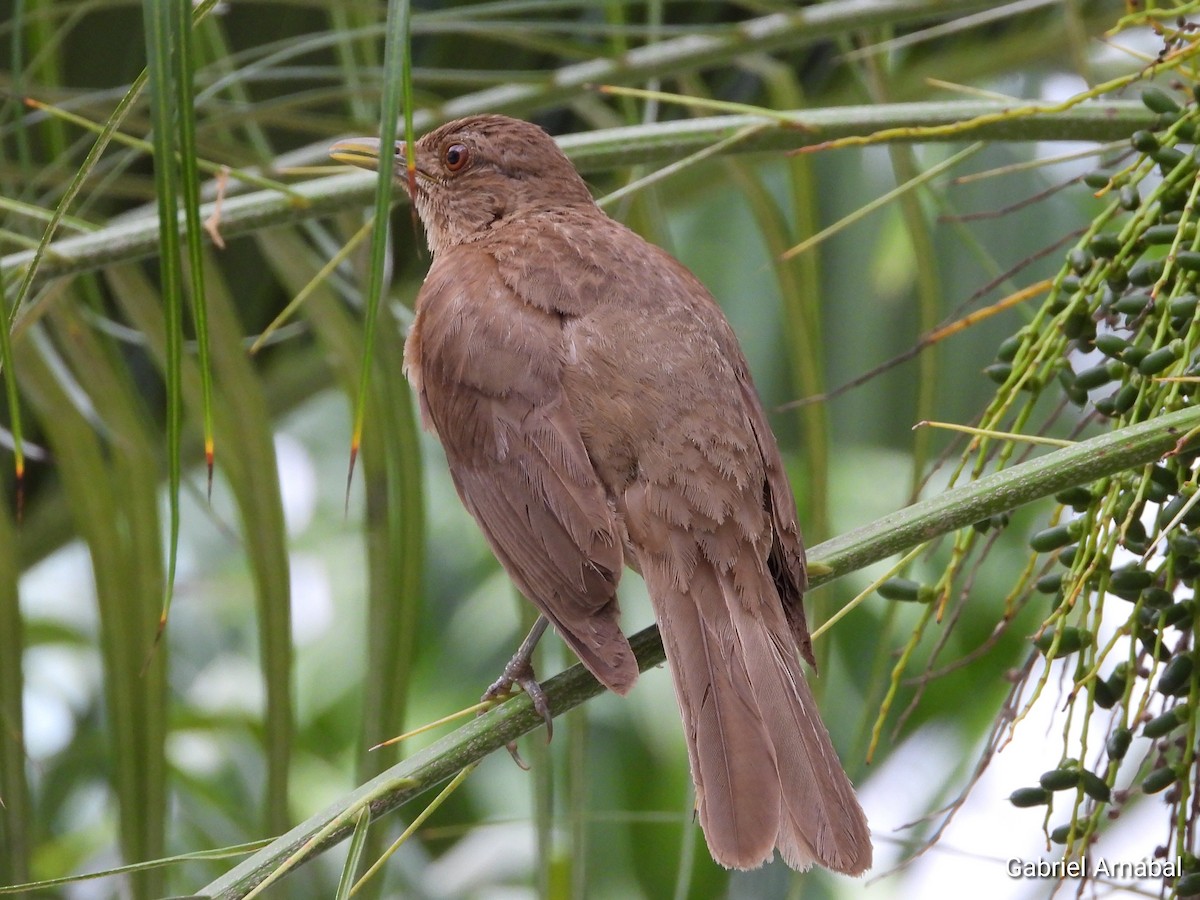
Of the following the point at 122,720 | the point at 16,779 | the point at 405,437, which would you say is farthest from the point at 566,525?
the point at 16,779

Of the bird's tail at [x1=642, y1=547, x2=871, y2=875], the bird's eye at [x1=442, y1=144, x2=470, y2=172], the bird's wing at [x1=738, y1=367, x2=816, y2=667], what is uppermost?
the bird's eye at [x1=442, y1=144, x2=470, y2=172]

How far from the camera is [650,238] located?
3.26 metres

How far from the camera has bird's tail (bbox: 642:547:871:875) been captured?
1.94 m

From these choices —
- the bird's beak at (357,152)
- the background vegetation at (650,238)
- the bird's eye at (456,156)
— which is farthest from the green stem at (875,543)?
the bird's eye at (456,156)

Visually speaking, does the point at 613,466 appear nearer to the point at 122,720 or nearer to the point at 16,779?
the point at 122,720

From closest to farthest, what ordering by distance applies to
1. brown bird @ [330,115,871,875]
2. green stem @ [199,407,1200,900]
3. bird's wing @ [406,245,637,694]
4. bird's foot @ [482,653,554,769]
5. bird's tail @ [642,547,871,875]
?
green stem @ [199,407,1200,900] → bird's tail @ [642,547,871,875] → brown bird @ [330,115,871,875] → bird's foot @ [482,653,554,769] → bird's wing @ [406,245,637,694]

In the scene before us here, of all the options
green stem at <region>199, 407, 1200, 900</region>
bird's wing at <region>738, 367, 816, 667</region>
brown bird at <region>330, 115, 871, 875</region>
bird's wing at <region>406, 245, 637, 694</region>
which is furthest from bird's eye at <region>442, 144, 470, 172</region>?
green stem at <region>199, 407, 1200, 900</region>

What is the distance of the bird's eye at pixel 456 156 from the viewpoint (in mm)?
3539

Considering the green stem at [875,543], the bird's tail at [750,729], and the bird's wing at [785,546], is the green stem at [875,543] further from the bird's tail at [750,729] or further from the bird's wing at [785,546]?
the bird's wing at [785,546]

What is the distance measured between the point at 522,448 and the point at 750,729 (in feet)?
2.41

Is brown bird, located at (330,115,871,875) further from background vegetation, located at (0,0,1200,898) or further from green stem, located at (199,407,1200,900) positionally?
green stem, located at (199,407,1200,900)

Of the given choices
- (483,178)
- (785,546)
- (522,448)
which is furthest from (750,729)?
(483,178)

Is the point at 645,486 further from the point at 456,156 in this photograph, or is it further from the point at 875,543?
the point at 456,156

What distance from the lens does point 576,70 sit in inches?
115
